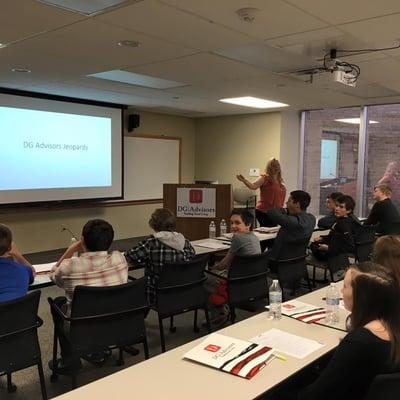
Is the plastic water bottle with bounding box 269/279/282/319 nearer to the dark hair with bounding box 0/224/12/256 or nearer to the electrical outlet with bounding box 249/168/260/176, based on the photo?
the dark hair with bounding box 0/224/12/256

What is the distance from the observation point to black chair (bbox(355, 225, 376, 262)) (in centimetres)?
495

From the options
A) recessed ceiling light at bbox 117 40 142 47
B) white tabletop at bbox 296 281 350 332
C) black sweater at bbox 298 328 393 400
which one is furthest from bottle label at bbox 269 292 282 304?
recessed ceiling light at bbox 117 40 142 47

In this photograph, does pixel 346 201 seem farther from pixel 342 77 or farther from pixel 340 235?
pixel 342 77

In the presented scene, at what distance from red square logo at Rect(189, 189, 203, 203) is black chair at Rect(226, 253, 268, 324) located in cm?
219

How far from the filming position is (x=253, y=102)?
7.00 m

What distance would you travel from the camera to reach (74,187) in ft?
23.7

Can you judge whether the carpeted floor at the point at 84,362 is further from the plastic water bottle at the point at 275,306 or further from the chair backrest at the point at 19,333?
the plastic water bottle at the point at 275,306

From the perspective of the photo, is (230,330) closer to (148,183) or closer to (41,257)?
(41,257)

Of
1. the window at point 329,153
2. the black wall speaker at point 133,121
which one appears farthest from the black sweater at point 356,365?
the black wall speaker at point 133,121

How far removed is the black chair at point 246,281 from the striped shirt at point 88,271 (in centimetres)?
103

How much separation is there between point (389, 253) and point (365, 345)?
3.38 ft

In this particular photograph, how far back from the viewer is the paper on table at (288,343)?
1.87 meters

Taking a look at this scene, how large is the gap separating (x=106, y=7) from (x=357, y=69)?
2865 millimetres

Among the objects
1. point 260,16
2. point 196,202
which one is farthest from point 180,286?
point 196,202
